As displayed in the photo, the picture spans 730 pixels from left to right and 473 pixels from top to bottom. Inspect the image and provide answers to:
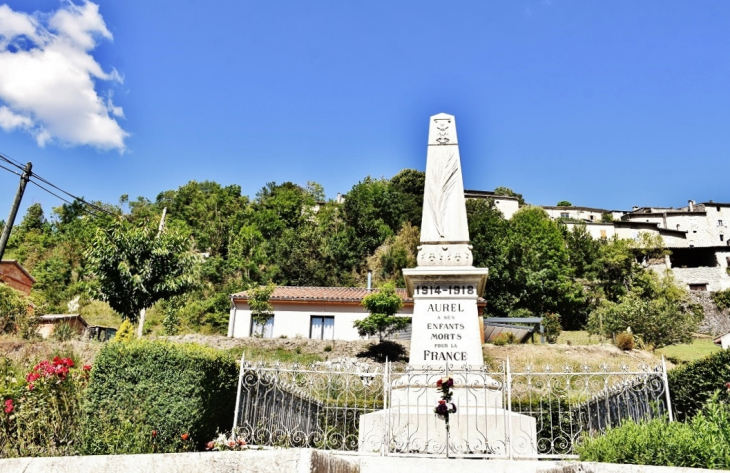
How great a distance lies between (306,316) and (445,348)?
24.4 metres

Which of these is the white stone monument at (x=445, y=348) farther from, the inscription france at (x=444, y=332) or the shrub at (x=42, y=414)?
the shrub at (x=42, y=414)

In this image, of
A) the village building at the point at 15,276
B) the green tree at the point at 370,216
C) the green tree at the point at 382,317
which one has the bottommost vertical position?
the green tree at the point at 382,317

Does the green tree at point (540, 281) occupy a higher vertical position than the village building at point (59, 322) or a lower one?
higher

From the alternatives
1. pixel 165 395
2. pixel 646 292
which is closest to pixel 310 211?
pixel 646 292

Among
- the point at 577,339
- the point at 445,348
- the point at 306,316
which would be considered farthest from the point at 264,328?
the point at 445,348

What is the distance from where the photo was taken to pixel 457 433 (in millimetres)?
7238

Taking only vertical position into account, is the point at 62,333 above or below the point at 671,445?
above

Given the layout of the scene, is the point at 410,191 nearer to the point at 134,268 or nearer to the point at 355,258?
the point at 355,258

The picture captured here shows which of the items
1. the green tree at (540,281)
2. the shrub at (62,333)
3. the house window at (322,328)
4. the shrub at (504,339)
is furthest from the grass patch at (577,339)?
the shrub at (62,333)

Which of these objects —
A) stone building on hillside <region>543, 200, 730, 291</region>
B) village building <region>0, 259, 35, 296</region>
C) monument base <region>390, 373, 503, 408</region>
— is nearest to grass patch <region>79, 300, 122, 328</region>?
village building <region>0, 259, 35, 296</region>

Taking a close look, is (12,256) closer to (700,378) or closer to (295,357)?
(295,357)

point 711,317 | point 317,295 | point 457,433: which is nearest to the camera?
point 457,433

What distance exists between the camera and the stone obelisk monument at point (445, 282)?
29.2ft

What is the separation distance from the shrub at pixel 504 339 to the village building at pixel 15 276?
97.8ft
